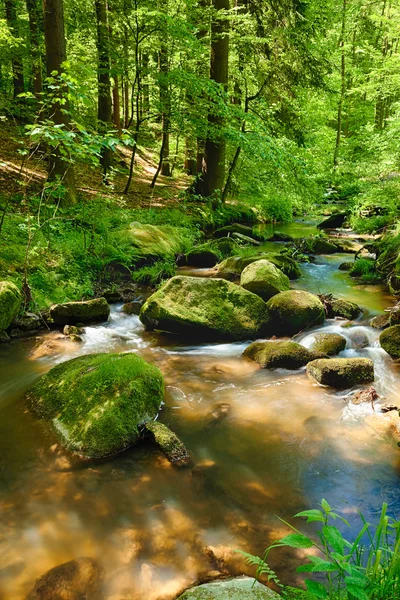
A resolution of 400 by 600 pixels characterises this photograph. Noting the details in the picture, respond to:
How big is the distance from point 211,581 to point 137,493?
1.01m

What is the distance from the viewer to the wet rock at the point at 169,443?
384 centimetres

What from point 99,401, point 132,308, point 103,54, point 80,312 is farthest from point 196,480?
point 103,54

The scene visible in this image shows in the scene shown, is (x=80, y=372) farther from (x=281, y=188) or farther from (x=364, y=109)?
(x=364, y=109)

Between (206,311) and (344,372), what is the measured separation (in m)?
2.43

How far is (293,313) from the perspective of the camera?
693 centimetres

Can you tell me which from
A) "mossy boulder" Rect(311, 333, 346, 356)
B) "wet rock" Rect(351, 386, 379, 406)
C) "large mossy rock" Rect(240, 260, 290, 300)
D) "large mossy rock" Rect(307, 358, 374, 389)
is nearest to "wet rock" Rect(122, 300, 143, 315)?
"large mossy rock" Rect(240, 260, 290, 300)

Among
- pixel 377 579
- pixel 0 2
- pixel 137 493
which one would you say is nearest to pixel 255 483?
pixel 137 493

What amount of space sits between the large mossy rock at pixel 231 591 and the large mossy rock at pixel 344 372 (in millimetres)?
3170

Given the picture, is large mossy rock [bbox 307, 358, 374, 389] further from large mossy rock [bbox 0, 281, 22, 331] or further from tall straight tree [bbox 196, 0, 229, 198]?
tall straight tree [bbox 196, 0, 229, 198]

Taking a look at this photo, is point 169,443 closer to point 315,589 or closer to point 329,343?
point 315,589

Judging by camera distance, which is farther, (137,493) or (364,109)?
(364,109)

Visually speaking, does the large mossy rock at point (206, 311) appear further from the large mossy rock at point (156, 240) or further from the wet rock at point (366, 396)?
the large mossy rock at point (156, 240)

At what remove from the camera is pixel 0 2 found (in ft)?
54.4

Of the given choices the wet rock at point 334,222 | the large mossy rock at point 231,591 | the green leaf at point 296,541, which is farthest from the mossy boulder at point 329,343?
the wet rock at point 334,222
